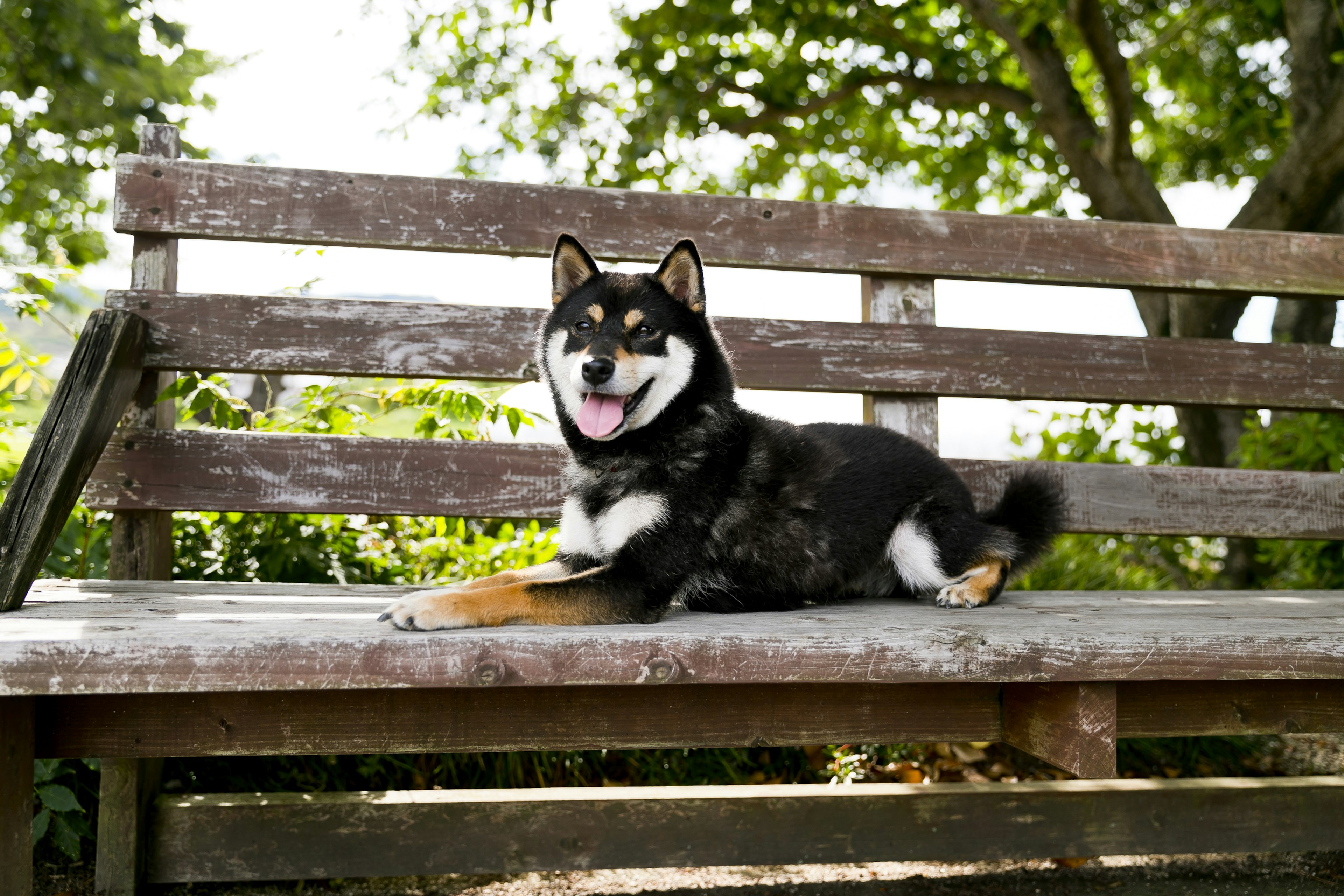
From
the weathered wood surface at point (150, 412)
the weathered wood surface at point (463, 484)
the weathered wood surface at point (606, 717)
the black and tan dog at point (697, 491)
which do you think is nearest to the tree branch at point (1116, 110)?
the weathered wood surface at point (463, 484)

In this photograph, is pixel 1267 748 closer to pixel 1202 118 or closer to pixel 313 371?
pixel 313 371

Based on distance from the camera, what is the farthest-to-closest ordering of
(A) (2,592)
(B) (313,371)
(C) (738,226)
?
(C) (738,226), (B) (313,371), (A) (2,592)

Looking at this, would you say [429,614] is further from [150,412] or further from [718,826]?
[150,412]

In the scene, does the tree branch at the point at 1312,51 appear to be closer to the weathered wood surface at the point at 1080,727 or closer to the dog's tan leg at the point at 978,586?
the dog's tan leg at the point at 978,586

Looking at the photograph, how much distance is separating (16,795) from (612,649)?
1251 mm

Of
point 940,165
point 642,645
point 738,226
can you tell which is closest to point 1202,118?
point 940,165

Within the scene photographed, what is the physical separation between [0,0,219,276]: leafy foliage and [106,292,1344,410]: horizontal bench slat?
14.4 ft

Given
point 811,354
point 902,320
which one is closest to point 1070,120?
point 902,320

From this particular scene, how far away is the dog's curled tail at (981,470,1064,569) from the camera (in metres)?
2.86

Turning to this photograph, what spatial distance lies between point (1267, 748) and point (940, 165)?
17.0ft

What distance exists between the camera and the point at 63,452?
2.16 meters

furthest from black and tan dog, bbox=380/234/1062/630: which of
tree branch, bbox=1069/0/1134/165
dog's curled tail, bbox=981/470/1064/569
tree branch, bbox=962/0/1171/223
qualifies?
tree branch, bbox=962/0/1171/223

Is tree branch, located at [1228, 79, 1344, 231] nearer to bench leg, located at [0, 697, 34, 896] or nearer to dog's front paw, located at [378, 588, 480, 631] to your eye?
dog's front paw, located at [378, 588, 480, 631]

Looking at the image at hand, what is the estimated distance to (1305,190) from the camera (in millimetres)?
4820
